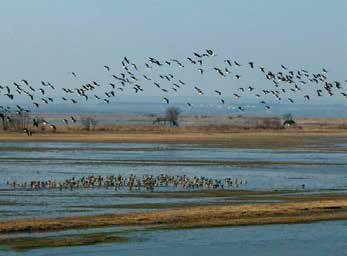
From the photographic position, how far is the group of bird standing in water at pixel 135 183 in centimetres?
5044

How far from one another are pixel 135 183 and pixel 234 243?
20193 mm

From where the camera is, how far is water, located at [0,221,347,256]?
30703 mm

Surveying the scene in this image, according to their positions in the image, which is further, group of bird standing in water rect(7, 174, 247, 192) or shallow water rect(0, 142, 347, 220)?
group of bird standing in water rect(7, 174, 247, 192)

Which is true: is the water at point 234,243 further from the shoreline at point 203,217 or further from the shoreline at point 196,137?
the shoreline at point 196,137

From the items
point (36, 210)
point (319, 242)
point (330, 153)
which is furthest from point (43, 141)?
point (319, 242)

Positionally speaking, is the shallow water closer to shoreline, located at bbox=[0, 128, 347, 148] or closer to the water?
the water

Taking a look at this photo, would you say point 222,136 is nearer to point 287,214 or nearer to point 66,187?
point 66,187

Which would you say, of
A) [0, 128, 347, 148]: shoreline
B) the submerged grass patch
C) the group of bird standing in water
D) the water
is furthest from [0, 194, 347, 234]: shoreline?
[0, 128, 347, 148]: shoreline

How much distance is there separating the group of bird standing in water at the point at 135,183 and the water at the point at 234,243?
50.3 feet

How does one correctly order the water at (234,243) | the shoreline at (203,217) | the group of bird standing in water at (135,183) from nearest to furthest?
the water at (234,243) → the shoreline at (203,217) → the group of bird standing in water at (135,183)

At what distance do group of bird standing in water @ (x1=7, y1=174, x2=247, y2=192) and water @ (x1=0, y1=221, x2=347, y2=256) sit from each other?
50.3 feet

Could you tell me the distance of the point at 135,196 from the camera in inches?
1834

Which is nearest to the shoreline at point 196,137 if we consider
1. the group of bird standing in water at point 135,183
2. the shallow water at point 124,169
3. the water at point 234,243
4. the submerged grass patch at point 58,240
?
the shallow water at point 124,169

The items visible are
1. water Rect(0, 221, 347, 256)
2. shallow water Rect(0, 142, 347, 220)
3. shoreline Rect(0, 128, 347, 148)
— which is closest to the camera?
water Rect(0, 221, 347, 256)
